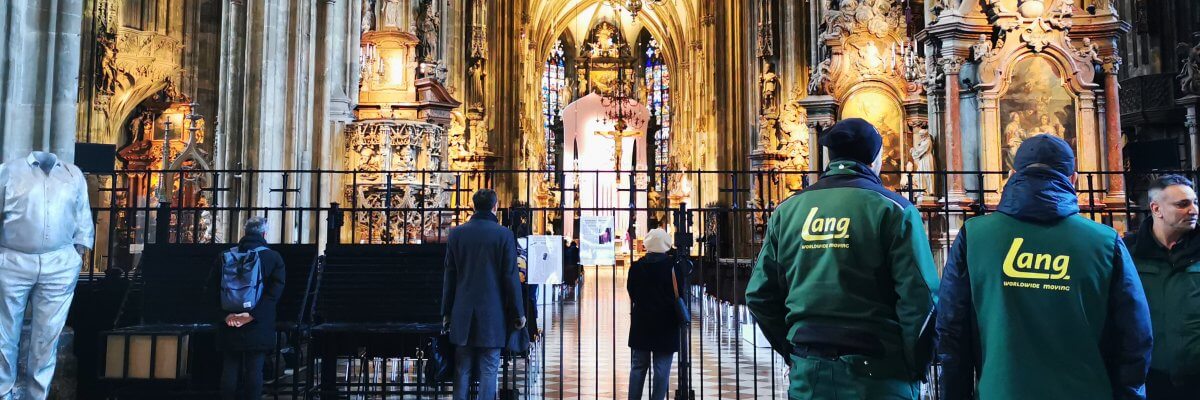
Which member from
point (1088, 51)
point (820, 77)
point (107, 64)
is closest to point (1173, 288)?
point (1088, 51)

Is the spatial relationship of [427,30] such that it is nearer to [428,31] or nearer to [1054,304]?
[428,31]

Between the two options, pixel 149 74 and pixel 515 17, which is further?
pixel 515 17

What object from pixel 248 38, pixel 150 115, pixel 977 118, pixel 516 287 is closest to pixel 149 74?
pixel 150 115

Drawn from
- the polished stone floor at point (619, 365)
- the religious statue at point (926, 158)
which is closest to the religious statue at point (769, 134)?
the polished stone floor at point (619, 365)

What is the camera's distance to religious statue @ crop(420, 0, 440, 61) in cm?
1659

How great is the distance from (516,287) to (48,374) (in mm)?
3322

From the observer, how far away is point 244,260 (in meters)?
6.14

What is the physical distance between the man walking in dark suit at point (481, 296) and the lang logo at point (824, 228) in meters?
3.02

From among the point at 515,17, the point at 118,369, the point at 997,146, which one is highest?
the point at 515,17

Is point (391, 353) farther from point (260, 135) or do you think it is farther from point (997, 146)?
point (997, 146)

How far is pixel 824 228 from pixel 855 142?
1.24 feet

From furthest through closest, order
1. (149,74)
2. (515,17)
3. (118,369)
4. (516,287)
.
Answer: (515,17), (149,74), (118,369), (516,287)

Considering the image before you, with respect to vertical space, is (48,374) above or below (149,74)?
below

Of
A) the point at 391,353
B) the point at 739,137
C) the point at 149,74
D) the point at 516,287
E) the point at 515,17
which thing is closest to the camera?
the point at 516,287
